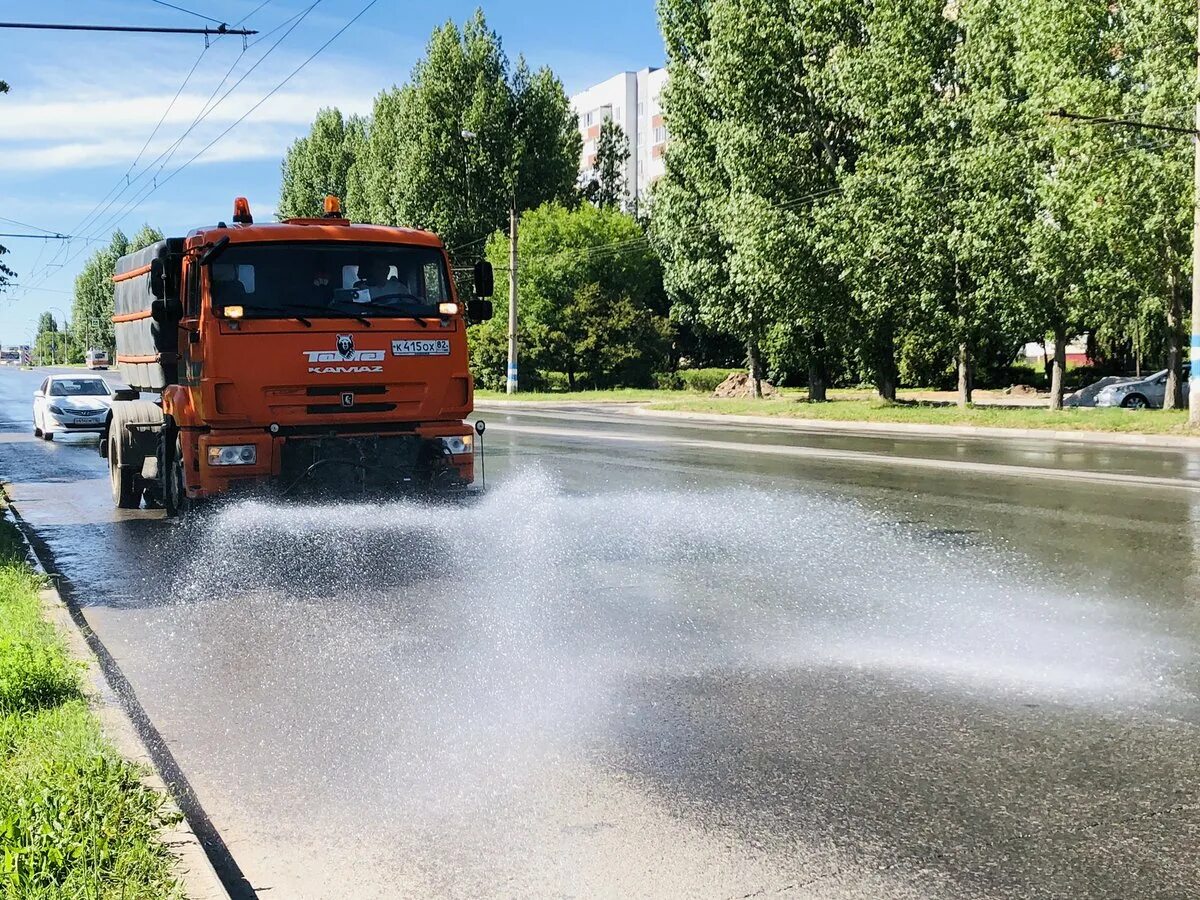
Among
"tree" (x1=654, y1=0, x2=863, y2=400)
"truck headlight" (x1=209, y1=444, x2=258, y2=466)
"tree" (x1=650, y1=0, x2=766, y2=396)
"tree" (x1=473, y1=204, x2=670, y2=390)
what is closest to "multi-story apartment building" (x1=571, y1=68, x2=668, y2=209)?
"tree" (x1=473, y1=204, x2=670, y2=390)

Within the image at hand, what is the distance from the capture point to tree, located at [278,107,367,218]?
256ft

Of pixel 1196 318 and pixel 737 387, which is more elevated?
pixel 1196 318

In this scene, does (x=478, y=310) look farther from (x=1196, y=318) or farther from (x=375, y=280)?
(x=1196, y=318)

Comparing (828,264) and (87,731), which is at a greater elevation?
(828,264)

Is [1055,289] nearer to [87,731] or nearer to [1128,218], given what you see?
[1128,218]

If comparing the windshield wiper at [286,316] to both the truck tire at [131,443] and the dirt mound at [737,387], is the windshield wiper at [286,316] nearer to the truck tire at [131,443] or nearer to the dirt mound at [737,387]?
the truck tire at [131,443]

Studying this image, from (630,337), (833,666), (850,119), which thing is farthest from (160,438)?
(630,337)

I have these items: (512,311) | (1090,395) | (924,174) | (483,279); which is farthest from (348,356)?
(512,311)

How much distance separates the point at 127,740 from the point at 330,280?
22.0 feet

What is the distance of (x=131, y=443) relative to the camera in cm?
1243

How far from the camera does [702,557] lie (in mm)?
9250

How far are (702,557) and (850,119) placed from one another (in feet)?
103

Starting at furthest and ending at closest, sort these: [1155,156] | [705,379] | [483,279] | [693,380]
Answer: [693,380] → [705,379] → [1155,156] → [483,279]

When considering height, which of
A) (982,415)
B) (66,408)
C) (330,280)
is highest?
(330,280)
